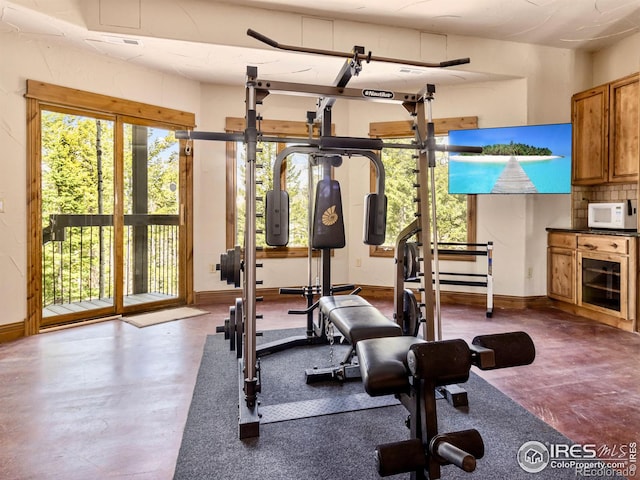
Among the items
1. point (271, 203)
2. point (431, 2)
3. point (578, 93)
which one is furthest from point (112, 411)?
point (578, 93)

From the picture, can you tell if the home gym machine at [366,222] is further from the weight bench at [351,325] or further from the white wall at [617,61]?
the white wall at [617,61]

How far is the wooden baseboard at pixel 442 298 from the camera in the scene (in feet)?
15.4

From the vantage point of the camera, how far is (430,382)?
1.28 m

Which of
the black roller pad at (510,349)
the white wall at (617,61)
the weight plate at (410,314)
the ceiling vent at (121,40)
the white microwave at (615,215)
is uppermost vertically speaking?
the white wall at (617,61)

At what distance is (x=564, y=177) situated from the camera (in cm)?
438

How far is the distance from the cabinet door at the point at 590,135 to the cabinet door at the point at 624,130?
0.20 feet

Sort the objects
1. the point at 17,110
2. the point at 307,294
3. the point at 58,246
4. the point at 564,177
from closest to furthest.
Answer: the point at 307,294
the point at 17,110
the point at 58,246
the point at 564,177

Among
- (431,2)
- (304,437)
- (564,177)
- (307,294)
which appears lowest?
(304,437)

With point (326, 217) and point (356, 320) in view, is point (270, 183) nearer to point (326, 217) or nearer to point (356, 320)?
point (326, 217)

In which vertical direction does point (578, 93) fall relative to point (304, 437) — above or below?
above

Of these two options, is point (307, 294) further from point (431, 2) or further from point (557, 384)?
point (431, 2)

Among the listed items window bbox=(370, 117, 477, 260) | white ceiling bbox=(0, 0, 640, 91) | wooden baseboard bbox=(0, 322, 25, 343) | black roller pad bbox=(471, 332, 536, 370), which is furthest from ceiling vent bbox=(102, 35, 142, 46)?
black roller pad bbox=(471, 332, 536, 370)

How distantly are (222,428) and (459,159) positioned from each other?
3830 mm

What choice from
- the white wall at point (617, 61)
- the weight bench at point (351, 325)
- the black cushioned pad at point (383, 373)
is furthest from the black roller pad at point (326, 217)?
the white wall at point (617, 61)
